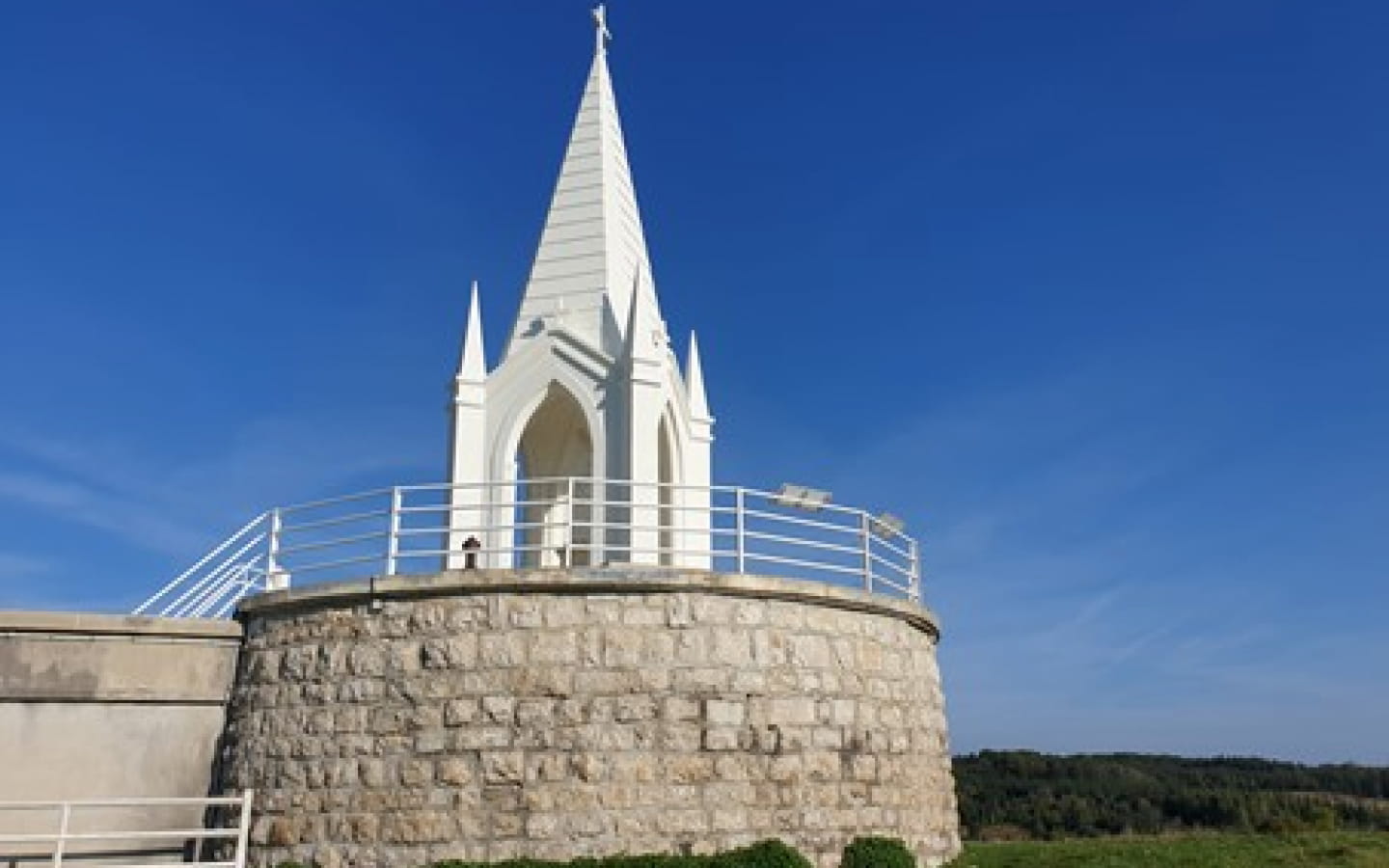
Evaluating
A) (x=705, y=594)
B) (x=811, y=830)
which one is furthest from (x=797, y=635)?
(x=811, y=830)

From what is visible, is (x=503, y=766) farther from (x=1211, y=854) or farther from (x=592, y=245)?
(x=1211, y=854)

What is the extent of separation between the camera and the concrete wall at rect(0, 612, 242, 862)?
1367 cm

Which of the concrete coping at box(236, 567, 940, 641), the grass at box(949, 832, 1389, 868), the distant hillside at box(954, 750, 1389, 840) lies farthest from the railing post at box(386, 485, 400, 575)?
the distant hillside at box(954, 750, 1389, 840)

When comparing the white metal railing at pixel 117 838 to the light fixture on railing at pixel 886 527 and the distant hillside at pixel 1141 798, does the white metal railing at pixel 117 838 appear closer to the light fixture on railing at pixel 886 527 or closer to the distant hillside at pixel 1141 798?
the light fixture on railing at pixel 886 527

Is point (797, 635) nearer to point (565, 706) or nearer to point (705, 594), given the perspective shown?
point (705, 594)

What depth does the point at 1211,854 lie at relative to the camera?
1609 cm

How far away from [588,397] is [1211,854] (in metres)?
10.7

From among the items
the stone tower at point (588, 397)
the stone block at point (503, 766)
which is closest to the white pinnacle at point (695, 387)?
the stone tower at point (588, 397)

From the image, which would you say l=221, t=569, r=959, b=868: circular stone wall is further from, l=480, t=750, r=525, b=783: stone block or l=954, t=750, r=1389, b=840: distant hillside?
l=954, t=750, r=1389, b=840: distant hillside

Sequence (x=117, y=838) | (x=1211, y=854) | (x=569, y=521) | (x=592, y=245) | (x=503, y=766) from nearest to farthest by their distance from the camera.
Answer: (x=503, y=766) < (x=117, y=838) < (x=569, y=521) < (x=1211, y=854) < (x=592, y=245)

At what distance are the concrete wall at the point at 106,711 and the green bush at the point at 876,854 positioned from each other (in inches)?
310

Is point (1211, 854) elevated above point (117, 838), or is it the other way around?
point (117, 838)

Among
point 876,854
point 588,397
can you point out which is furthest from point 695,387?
point 876,854

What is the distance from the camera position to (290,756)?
13.7 m
